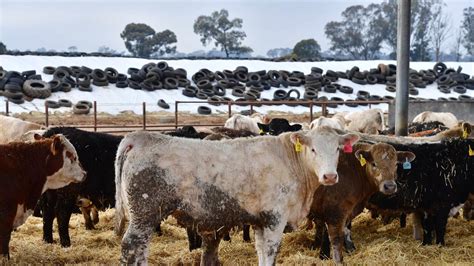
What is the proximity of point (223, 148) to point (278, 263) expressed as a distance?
1807 millimetres

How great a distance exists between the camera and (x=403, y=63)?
11.7 metres

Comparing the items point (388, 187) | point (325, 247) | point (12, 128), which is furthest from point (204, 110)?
point (388, 187)

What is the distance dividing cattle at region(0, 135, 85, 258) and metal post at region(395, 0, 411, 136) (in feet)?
21.6

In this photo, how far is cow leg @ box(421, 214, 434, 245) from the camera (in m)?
8.11

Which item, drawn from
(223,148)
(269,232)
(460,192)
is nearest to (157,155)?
(223,148)

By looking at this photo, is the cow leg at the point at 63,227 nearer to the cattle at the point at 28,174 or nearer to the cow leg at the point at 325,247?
the cattle at the point at 28,174

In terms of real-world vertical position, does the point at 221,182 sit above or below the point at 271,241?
above

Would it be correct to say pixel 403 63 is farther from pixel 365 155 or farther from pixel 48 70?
pixel 48 70

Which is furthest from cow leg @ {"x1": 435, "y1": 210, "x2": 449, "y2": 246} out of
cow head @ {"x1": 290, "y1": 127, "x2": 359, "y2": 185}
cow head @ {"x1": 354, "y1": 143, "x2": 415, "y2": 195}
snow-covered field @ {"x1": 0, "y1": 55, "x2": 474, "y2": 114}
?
snow-covered field @ {"x1": 0, "y1": 55, "x2": 474, "y2": 114}

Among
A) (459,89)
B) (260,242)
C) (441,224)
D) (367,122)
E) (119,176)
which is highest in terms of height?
(119,176)

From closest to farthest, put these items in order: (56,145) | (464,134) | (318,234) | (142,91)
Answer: (56,145)
(318,234)
(464,134)
(142,91)

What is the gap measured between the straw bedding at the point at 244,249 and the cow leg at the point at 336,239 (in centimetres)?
20

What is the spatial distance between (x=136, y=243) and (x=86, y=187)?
2797 mm

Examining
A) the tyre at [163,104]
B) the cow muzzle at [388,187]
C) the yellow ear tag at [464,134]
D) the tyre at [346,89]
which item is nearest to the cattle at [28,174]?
the cow muzzle at [388,187]
